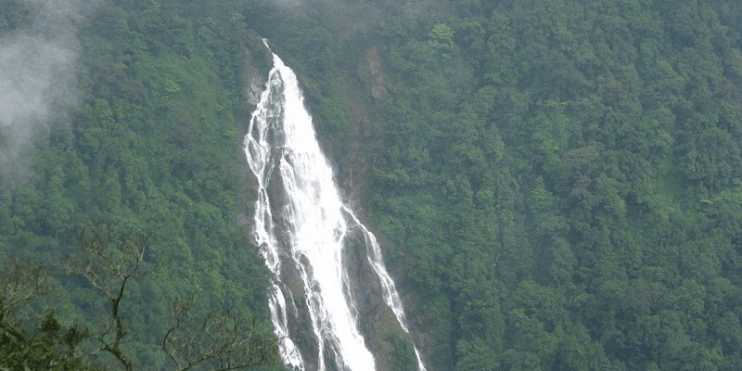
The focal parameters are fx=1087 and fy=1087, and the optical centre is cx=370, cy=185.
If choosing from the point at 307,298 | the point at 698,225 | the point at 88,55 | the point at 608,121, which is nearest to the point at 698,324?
the point at 698,225

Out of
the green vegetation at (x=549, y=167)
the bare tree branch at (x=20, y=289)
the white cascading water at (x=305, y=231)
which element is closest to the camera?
the bare tree branch at (x=20, y=289)

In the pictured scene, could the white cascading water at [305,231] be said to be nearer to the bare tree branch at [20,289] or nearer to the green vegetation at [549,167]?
the green vegetation at [549,167]

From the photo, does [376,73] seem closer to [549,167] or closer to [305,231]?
[549,167]

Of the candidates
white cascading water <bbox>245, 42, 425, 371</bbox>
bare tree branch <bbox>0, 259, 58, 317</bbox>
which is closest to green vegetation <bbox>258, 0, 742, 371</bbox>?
white cascading water <bbox>245, 42, 425, 371</bbox>

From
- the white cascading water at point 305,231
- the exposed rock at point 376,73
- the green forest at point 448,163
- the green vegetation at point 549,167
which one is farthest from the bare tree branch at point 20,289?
the exposed rock at point 376,73

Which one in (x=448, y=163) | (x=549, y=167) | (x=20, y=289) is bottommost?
(x=448, y=163)

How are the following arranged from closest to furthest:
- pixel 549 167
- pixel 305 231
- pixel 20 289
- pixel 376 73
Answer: pixel 20 289, pixel 305 231, pixel 549 167, pixel 376 73

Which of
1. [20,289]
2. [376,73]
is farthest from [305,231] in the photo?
[20,289]
